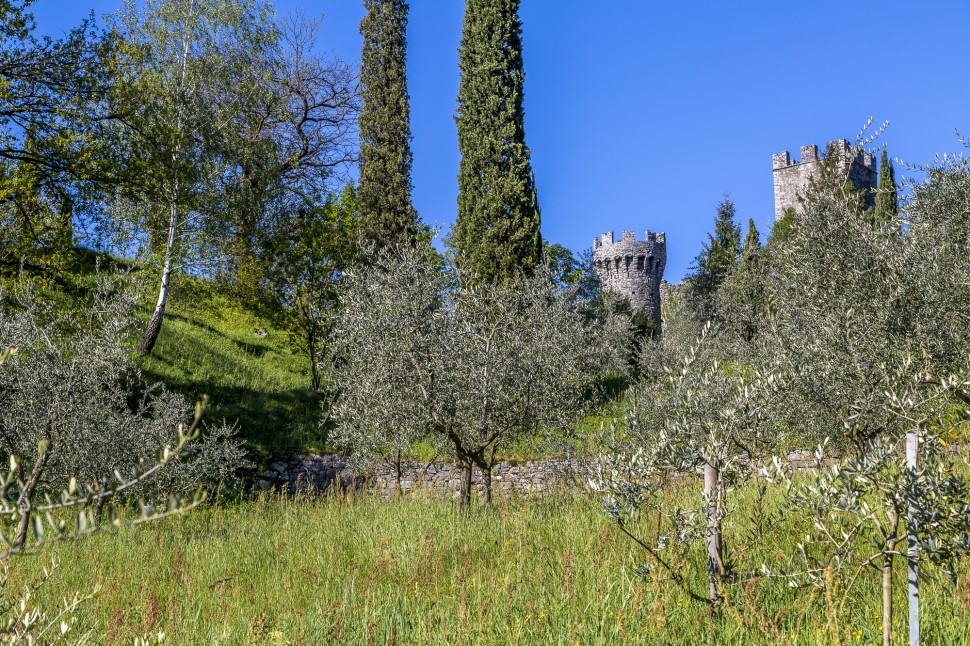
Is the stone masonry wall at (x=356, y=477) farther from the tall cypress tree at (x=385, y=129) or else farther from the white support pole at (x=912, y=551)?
the white support pole at (x=912, y=551)

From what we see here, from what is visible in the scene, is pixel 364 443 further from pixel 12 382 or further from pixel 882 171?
pixel 882 171

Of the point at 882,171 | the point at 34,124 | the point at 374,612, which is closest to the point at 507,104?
the point at 34,124

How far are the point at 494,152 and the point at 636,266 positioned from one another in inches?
1360

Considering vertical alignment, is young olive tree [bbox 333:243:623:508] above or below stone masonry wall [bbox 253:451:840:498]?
above

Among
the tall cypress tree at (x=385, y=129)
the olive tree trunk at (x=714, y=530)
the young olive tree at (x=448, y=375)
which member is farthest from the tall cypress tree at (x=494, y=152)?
the olive tree trunk at (x=714, y=530)

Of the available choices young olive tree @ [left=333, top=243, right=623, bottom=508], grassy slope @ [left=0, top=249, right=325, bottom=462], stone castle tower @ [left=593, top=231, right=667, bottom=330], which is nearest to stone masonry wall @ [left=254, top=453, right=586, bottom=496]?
grassy slope @ [left=0, top=249, right=325, bottom=462]

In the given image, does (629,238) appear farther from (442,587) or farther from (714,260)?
(442,587)

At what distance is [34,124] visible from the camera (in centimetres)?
1441

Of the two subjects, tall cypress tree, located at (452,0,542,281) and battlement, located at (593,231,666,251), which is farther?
battlement, located at (593,231,666,251)

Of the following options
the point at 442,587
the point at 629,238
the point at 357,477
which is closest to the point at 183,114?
the point at 357,477

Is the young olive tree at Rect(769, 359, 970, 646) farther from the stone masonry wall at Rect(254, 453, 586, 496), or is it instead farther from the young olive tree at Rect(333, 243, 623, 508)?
the stone masonry wall at Rect(254, 453, 586, 496)

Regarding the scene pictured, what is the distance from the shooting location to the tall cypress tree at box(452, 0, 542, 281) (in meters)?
24.9

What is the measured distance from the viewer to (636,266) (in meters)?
57.6

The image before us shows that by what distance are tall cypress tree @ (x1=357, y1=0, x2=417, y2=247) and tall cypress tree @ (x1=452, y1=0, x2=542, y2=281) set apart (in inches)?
141
